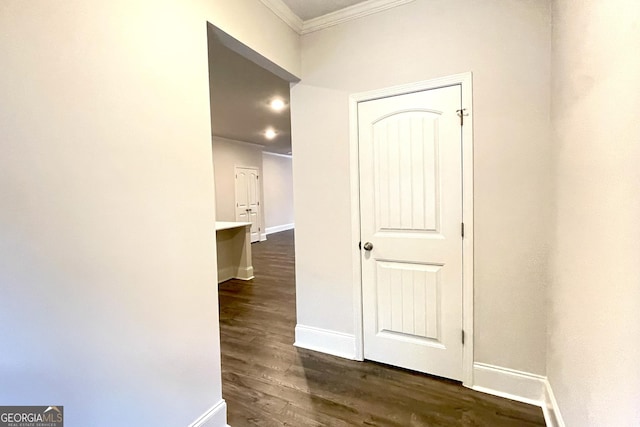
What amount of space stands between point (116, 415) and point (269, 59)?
7.07 feet

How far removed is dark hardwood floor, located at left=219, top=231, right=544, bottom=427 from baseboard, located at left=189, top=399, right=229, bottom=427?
3.7 inches

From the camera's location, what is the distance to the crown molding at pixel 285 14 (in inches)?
79.2

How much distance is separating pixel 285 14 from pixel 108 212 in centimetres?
190

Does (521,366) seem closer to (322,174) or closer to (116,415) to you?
(322,174)

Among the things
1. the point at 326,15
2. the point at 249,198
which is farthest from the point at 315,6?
the point at 249,198

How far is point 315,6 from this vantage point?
2.14 m

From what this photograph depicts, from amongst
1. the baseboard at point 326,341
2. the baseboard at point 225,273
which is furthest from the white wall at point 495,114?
the baseboard at point 225,273

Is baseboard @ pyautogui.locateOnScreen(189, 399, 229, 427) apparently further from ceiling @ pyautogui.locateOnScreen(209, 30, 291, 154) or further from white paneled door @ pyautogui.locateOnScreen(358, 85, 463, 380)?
ceiling @ pyautogui.locateOnScreen(209, 30, 291, 154)

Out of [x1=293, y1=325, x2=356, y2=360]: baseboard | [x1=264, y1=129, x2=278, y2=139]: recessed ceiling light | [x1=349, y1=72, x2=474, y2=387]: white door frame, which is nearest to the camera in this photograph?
[x1=349, y1=72, x2=474, y2=387]: white door frame

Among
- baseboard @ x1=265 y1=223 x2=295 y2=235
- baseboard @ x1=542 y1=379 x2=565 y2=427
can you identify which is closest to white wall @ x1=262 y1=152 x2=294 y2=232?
baseboard @ x1=265 y1=223 x2=295 y2=235

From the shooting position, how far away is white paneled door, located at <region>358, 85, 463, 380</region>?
6.36 ft

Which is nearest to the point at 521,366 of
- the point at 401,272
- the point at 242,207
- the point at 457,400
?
the point at 457,400

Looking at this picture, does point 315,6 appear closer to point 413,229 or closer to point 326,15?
point 326,15

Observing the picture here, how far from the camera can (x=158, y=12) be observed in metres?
1.31
